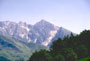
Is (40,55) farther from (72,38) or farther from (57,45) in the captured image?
(72,38)

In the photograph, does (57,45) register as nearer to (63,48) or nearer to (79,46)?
(63,48)

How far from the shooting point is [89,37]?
126m

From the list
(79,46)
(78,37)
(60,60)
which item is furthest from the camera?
(78,37)

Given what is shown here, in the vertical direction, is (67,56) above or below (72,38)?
below

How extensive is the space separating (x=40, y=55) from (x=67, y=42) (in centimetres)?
1707

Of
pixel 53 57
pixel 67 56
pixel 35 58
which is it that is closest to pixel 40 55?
pixel 35 58

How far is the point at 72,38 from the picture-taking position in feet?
441

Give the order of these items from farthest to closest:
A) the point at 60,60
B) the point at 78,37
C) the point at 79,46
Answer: the point at 78,37 → the point at 79,46 → the point at 60,60

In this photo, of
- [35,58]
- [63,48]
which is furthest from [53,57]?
[35,58]

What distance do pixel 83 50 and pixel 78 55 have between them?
722cm

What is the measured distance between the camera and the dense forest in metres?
116

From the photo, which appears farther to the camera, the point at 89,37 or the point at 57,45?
the point at 57,45

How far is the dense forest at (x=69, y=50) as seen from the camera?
11600 centimetres

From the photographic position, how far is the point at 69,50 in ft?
387
